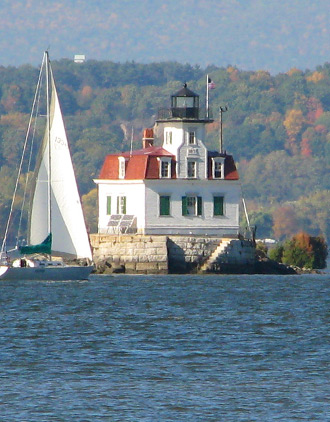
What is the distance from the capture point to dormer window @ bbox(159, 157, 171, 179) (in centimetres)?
7431

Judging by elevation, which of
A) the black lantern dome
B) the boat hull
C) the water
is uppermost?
the black lantern dome

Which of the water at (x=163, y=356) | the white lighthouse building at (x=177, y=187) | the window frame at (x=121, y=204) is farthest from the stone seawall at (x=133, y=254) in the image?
the water at (x=163, y=356)

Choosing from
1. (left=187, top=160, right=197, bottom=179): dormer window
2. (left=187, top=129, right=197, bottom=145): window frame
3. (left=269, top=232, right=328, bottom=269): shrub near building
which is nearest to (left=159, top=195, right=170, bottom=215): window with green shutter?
(left=187, top=160, right=197, bottom=179): dormer window

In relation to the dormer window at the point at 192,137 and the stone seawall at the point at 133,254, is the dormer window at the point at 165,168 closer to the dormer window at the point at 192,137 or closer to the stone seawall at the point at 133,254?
the dormer window at the point at 192,137

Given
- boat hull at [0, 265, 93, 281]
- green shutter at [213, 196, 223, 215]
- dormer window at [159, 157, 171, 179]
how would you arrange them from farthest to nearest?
green shutter at [213, 196, 223, 215] < dormer window at [159, 157, 171, 179] < boat hull at [0, 265, 93, 281]

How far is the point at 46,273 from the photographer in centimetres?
6388

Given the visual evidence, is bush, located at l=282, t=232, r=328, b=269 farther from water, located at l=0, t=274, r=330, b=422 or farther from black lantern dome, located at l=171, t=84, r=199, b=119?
water, located at l=0, t=274, r=330, b=422

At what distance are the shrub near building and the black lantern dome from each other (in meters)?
9.54

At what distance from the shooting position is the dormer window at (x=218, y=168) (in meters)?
75.3

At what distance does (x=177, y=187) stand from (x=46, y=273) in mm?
12359

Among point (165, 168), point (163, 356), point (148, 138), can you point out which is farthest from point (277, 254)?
point (163, 356)

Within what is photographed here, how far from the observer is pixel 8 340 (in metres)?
41.5

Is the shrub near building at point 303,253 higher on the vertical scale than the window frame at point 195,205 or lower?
lower

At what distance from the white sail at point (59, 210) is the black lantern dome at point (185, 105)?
38.0 feet
